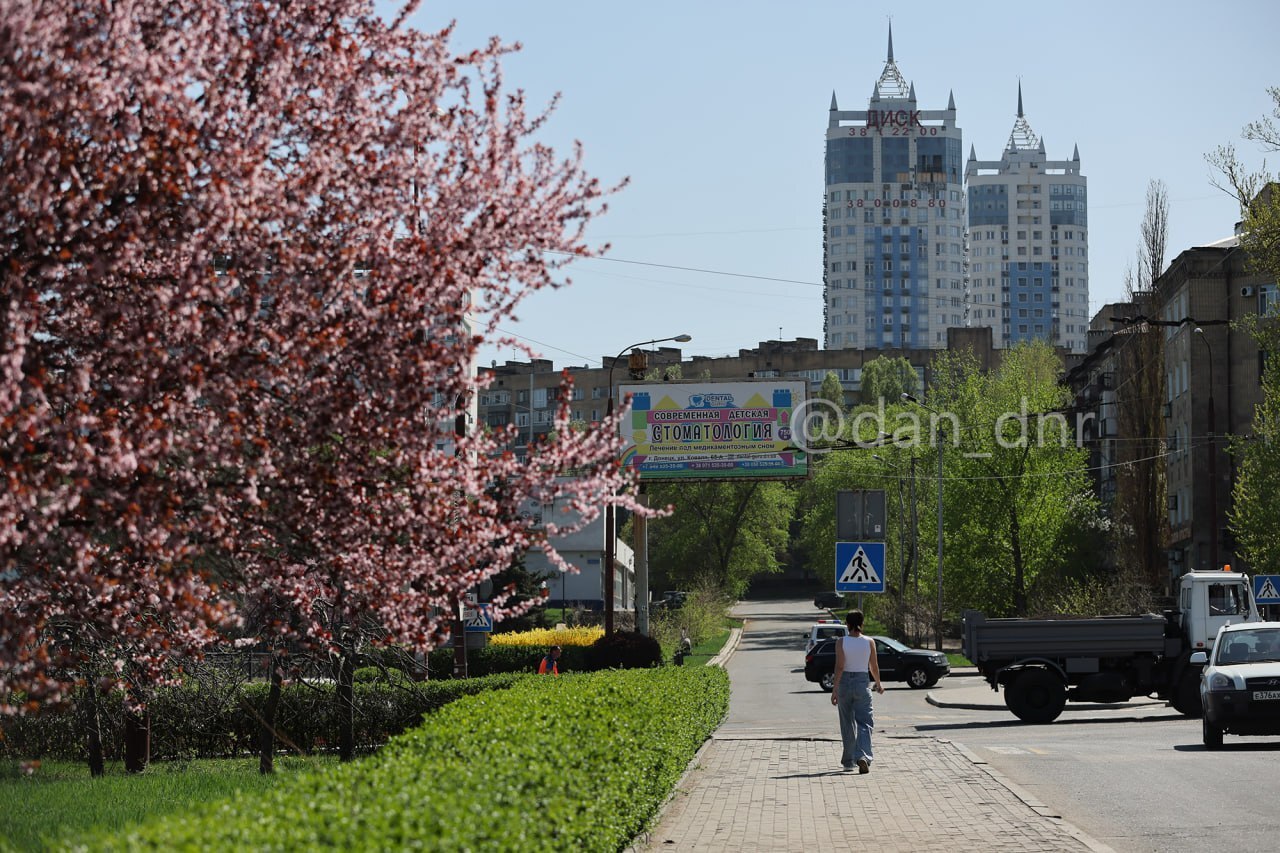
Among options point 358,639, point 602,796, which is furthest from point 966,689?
point 602,796

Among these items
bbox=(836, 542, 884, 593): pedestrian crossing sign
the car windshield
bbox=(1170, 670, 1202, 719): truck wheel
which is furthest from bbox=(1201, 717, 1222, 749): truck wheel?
bbox=(836, 542, 884, 593): pedestrian crossing sign

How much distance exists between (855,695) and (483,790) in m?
10.6

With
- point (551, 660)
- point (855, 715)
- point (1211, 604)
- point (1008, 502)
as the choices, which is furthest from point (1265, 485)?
point (855, 715)

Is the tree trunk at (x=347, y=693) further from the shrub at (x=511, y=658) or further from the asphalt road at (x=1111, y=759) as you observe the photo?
the shrub at (x=511, y=658)

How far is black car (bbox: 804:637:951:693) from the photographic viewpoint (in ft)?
140

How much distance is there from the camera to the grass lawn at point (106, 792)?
47.1 feet

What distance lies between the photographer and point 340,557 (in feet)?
26.5

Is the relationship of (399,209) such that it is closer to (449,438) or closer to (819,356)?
(449,438)

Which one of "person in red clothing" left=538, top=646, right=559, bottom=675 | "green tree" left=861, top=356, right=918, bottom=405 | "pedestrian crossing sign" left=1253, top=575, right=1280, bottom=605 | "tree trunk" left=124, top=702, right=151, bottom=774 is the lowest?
"tree trunk" left=124, top=702, right=151, bottom=774

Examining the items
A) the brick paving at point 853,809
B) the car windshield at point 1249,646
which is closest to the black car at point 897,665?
the car windshield at point 1249,646

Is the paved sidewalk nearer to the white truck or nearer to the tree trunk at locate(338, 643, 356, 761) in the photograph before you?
the tree trunk at locate(338, 643, 356, 761)

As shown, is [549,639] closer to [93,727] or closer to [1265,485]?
[1265,485]

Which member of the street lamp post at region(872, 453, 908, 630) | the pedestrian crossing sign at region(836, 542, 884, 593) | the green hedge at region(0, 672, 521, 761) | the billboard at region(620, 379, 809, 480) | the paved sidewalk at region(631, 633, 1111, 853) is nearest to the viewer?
the paved sidewalk at region(631, 633, 1111, 853)

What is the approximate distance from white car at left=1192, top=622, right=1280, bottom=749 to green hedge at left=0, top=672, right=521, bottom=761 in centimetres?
955
